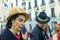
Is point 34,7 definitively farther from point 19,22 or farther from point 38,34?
point 19,22

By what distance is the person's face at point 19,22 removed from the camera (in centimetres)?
142

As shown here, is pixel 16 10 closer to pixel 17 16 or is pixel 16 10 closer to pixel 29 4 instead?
pixel 17 16

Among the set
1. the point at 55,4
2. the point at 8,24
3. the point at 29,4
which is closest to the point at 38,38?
the point at 8,24

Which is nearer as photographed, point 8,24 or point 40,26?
point 8,24

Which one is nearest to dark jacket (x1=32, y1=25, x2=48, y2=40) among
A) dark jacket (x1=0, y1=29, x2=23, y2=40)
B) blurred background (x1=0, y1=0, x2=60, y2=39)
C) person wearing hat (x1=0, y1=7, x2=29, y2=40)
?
person wearing hat (x1=0, y1=7, x2=29, y2=40)

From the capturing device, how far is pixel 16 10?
4.72 feet

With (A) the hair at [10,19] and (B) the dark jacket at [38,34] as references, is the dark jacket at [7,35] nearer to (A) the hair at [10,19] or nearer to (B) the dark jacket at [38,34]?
(A) the hair at [10,19]

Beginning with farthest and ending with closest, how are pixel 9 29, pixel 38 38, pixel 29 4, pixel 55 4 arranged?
pixel 29 4 → pixel 55 4 → pixel 38 38 → pixel 9 29

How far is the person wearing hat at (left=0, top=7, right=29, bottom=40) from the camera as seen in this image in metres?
1.37

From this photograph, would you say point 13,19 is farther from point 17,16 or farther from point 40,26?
point 40,26

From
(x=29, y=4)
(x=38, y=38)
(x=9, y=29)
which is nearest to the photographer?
(x=9, y=29)

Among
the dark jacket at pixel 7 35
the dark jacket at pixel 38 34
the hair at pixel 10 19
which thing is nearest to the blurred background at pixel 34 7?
the dark jacket at pixel 38 34

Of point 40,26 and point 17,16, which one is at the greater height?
point 17,16

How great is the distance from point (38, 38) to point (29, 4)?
9192 mm
